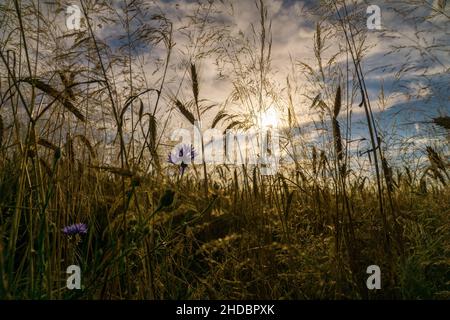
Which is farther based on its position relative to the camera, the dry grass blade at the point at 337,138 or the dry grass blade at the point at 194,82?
the dry grass blade at the point at 194,82

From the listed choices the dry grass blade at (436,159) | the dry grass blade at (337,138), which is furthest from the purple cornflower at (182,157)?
the dry grass blade at (436,159)

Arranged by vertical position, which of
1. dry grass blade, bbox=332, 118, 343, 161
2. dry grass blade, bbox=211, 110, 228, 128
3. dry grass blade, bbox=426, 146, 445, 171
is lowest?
dry grass blade, bbox=426, 146, 445, 171

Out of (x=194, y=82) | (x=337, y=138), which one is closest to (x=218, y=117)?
(x=194, y=82)

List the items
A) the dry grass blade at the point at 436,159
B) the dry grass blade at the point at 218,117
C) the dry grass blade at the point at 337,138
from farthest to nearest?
the dry grass blade at the point at 218,117 < the dry grass blade at the point at 436,159 < the dry grass blade at the point at 337,138

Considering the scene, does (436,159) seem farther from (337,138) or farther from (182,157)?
(182,157)

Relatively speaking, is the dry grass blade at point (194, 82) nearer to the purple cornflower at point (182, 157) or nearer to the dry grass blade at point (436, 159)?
the purple cornflower at point (182, 157)

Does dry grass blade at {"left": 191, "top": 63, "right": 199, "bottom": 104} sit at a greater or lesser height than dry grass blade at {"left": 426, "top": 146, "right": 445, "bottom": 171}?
greater

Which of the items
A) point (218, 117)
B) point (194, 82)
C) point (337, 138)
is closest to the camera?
→ point (337, 138)

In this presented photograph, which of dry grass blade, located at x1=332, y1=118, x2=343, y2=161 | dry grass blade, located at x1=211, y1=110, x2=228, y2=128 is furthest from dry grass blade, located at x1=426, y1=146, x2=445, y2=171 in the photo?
dry grass blade, located at x1=211, y1=110, x2=228, y2=128

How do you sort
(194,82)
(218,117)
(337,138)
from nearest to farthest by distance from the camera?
(337,138)
(194,82)
(218,117)

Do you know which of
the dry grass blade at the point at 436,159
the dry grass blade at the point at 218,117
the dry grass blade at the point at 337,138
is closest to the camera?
the dry grass blade at the point at 337,138

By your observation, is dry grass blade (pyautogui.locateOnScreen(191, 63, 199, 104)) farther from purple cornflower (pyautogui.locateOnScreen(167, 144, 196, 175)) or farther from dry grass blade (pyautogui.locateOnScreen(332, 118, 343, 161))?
dry grass blade (pyautogui.locateOnScreen(332, 118, 343, 161))

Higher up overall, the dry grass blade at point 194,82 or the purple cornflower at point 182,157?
the dry grass blade at point 194,82
